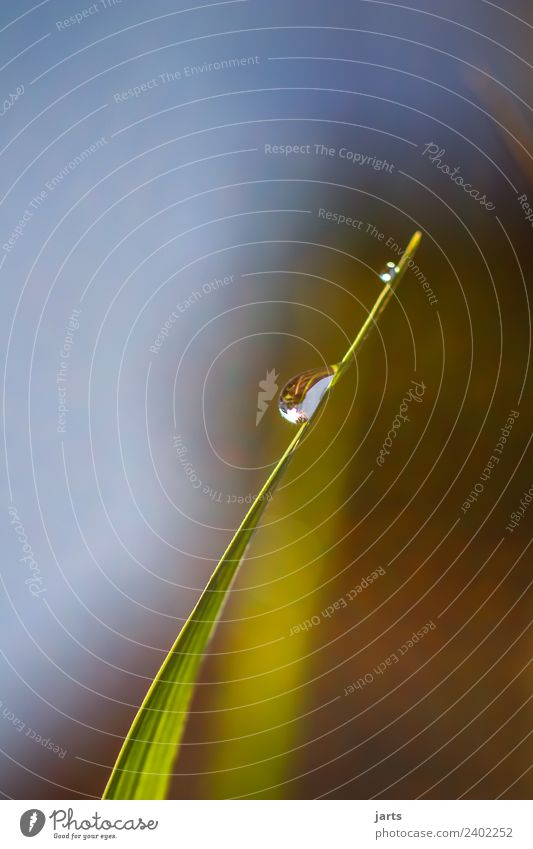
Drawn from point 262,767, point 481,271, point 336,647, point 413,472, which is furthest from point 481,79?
point 262,767

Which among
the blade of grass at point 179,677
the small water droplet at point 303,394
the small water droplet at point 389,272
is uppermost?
the small water droplet at point 389,272

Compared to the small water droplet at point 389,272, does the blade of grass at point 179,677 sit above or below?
below

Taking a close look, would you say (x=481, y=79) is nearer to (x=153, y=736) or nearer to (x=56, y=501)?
(x=56, y=501)

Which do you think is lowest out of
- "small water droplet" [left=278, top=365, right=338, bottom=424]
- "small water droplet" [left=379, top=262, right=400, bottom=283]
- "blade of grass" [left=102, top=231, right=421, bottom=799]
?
"blade of grass" [left=102, top=231, right=421, bottom=799]

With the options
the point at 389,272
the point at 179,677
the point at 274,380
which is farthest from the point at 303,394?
the point at 179,677
